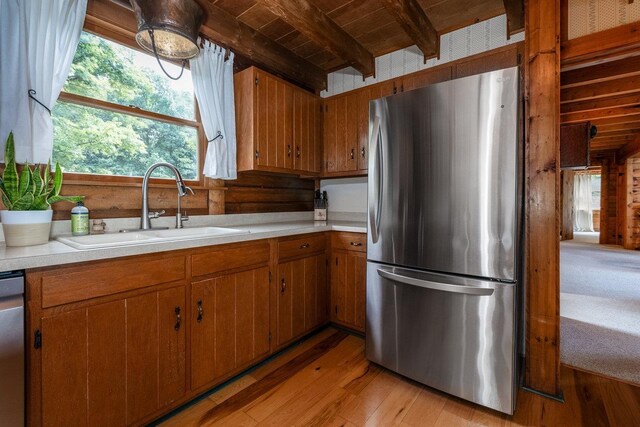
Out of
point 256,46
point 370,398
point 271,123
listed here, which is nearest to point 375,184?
point 271,123

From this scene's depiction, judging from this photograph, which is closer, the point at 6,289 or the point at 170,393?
the point at 6,289

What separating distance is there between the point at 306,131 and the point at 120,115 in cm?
148

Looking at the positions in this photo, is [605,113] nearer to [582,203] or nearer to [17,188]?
[17,188]

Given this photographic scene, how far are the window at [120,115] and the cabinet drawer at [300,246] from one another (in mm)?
917

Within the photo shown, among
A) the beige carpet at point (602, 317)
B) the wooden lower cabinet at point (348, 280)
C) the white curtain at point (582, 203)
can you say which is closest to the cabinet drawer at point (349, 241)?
the wooden lower cabinet at point (348, 280)

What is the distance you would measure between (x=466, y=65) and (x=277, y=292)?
7.33ft

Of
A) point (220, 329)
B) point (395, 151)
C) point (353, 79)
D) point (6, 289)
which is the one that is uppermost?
point (353, 79)

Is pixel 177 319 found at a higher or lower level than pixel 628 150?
lower

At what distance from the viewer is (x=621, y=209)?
22.8 ft

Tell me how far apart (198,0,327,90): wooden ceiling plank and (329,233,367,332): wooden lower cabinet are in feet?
5.58

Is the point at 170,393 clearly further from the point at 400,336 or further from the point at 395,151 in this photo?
the point at 395,151

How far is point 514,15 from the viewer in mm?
1919

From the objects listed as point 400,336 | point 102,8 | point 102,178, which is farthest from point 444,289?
point 102,8

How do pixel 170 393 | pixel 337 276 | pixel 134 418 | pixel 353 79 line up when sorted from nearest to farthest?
pixel 134 418, pixel 170 393, pixel 337 276, pixel 353 79
